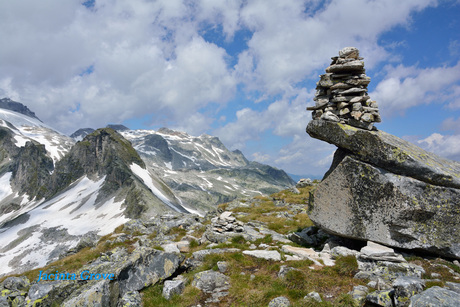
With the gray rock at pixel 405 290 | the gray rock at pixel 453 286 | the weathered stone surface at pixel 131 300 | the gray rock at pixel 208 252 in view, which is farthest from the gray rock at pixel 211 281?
the gray rock at pixel 453 286

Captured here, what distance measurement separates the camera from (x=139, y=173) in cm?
17938

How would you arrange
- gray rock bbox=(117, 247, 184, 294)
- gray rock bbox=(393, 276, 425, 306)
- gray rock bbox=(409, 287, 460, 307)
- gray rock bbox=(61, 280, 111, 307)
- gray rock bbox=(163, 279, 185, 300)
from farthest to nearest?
gray rock bbox=(117, 247, 184, 294), gray rock bbox=(163, 279, 185, 300), gray rock bbox=(61, 280, 111, 307), gray rock bbox=(393, 276, 425, 306), gray rock bbox=(409, 287, 460, 307)

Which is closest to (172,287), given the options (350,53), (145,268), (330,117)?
Result: (145,268)

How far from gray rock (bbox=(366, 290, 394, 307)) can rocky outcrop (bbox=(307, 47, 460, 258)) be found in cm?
698

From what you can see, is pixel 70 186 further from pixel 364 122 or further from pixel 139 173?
pixel 364 122

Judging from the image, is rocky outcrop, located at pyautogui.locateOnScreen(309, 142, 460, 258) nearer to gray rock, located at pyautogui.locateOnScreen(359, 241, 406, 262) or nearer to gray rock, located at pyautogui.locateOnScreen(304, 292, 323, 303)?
gray rock, located at pyautogui.locateOnScreen(359, 241, 406, 262)

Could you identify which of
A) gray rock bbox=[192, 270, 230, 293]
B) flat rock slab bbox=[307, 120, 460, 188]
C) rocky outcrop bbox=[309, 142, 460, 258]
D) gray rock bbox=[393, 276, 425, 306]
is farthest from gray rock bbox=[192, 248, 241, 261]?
flat rock slab bbox=[307, 120, 460, 188]

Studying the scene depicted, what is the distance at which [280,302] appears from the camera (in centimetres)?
1024

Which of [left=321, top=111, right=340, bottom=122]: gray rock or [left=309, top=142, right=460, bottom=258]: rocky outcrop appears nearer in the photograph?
[left=309, top=142, right=460, bottom=258]: rocky outcrop

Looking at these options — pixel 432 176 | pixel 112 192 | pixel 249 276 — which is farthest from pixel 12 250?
pixel 432 176

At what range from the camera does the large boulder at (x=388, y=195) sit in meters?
14.3

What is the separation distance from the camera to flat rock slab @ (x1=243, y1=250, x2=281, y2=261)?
1494 cm

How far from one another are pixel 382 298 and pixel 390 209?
7.75 metres

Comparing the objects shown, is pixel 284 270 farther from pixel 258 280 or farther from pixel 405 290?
pixel 405 290
